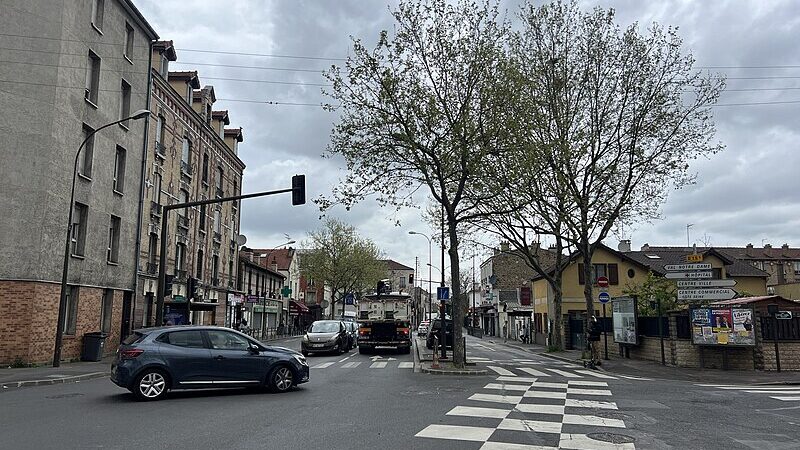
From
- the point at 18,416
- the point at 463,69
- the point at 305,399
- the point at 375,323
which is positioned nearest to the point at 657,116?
the point at 463,69

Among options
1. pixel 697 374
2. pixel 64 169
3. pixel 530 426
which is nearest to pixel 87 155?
pixel 64 169

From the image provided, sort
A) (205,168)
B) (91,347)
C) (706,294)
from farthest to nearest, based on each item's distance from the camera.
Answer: (205,168), (91,347), (706,294)

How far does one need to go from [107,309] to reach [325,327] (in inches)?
388

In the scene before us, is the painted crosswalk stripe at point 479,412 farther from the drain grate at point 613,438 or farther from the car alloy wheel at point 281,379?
the car alloy wheel at point 281,379

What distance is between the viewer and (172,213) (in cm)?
3316

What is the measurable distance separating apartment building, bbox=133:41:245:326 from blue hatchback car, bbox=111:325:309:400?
36.8 ft

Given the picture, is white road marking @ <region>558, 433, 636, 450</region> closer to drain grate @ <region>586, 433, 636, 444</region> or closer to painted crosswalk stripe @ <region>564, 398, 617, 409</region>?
drain grate @ <region>586, 433, 636, 444</region>

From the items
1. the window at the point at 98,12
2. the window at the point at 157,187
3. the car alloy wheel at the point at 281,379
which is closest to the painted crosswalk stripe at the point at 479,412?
the car alloy wheel at the point at 281,379

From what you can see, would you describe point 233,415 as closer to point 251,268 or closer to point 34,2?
point 34,2

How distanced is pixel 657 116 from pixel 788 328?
9.59 meters

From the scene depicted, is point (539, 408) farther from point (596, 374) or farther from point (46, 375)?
point (46, 375)

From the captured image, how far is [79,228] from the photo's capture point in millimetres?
Result: 23078

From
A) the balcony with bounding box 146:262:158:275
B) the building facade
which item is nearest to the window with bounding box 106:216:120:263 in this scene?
the building facade

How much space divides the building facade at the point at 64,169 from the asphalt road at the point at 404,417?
6.53 metres
